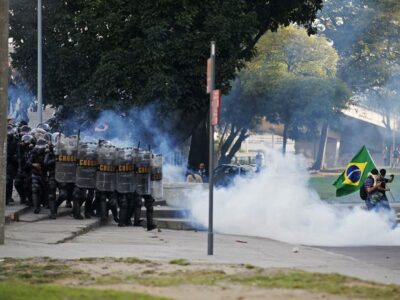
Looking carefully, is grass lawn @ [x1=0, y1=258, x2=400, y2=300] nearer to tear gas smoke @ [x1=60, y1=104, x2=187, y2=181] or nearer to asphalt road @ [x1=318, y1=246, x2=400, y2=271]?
asphalt road @ [x1=318, y1=246, x2=400, y2=271]

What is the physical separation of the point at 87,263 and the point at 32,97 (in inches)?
1086

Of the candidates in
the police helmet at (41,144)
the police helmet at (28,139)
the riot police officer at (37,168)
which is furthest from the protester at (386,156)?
the riot police officer at (37,168)

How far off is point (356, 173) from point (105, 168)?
7031 mm

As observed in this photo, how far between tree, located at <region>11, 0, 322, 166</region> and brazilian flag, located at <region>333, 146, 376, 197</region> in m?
7.93

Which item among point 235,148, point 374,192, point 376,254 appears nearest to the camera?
point 376,254

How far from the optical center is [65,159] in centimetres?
1997

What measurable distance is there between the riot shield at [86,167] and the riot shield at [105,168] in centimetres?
9

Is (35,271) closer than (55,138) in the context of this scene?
Yes

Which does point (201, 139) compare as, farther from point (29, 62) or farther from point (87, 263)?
point (87, 263)

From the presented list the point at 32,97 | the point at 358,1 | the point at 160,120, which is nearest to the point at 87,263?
the point at 160,120

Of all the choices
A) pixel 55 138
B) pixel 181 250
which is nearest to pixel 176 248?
pixel 181 250

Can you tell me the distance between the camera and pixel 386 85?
59.4 m

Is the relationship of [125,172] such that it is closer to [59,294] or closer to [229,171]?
[59,294]

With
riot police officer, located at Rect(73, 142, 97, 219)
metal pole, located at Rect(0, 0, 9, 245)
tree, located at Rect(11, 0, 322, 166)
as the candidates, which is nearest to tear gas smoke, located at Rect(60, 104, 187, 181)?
tree, located at Rect(11, 0, 322, 166)
